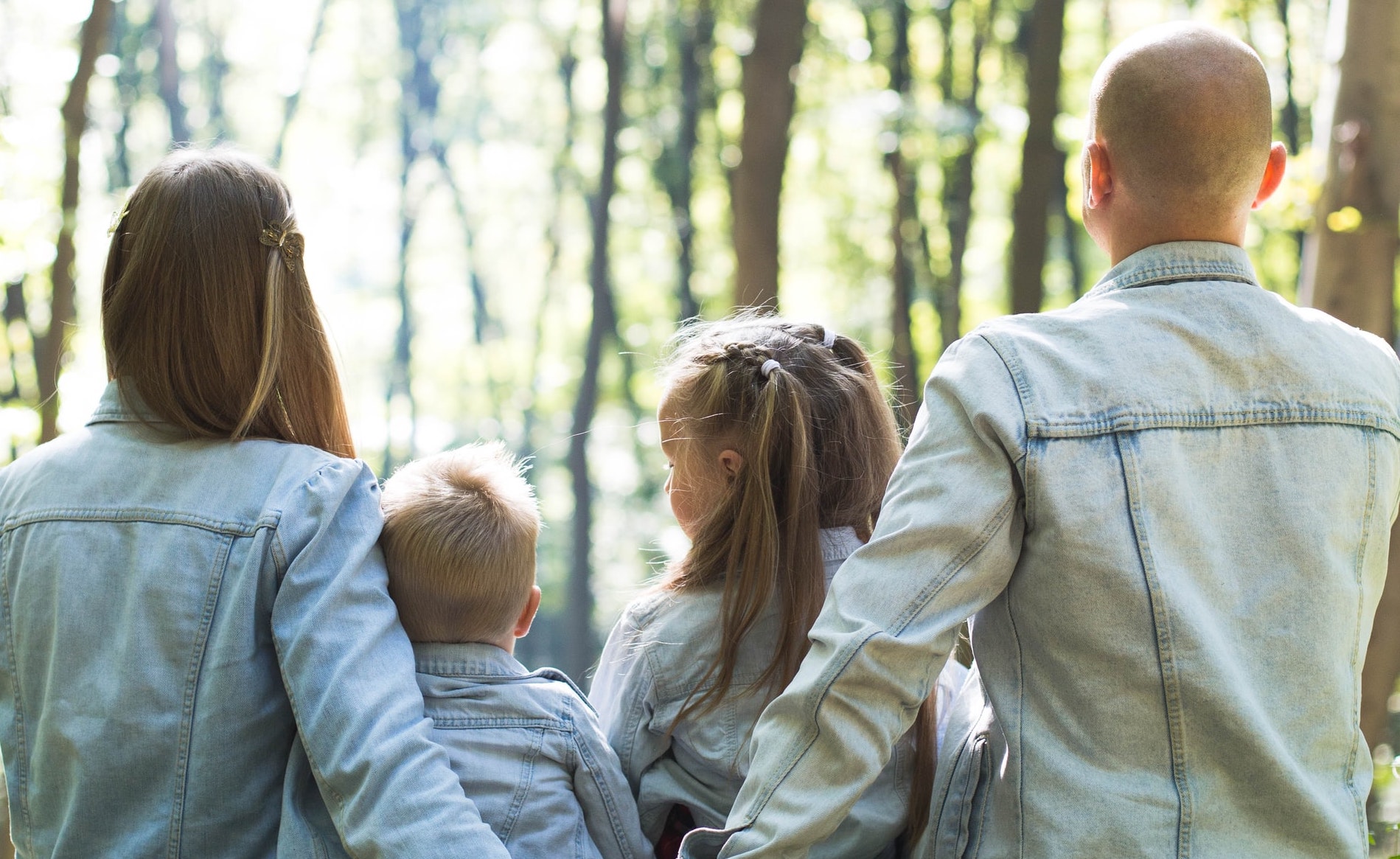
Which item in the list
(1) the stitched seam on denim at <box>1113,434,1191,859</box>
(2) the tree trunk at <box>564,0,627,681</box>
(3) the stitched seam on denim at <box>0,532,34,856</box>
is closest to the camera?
(1) the stitched seam on denim at <box>1113,434,1191,859</box>

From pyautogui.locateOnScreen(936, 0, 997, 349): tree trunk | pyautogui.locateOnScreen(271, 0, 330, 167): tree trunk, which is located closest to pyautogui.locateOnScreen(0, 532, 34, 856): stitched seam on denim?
pyautogui.locateOnScreen(936, 0, 997, 349): tree trunk

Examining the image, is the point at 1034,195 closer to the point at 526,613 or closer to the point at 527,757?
the point at 526,613

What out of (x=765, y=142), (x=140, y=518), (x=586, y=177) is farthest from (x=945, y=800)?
(x=586, y=177)

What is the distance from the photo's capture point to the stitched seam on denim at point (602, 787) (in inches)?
85.7

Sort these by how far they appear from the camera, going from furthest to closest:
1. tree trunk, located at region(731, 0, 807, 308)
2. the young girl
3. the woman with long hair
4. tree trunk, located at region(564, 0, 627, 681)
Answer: tree trunk, located at region(564, 0, 627, 681) → tree trunk, located at region(731, 0, 807, 308) → the young girl → the woman with long hair

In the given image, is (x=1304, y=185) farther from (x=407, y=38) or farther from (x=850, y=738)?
(x=407, y=38)

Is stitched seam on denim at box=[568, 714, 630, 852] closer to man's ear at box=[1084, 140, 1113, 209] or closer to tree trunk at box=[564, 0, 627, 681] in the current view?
man's ear at box=[1084, 140, 1113, 209]

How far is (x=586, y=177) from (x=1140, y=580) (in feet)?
69.2

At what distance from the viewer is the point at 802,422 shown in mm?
2244

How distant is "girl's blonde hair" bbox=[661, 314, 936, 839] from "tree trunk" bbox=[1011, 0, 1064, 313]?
482 centimetres

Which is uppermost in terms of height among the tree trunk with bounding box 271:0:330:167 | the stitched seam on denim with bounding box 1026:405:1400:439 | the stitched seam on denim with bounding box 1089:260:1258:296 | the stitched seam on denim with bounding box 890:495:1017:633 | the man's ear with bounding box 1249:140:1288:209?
Result: the tree trunk with bounding box 271:0:330:167

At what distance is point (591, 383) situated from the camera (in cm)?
1784

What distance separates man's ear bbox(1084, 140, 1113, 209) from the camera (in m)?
1.90

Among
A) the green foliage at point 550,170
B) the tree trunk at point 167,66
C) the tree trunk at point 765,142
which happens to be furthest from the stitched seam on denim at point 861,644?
the tree trunk at point 167,66
